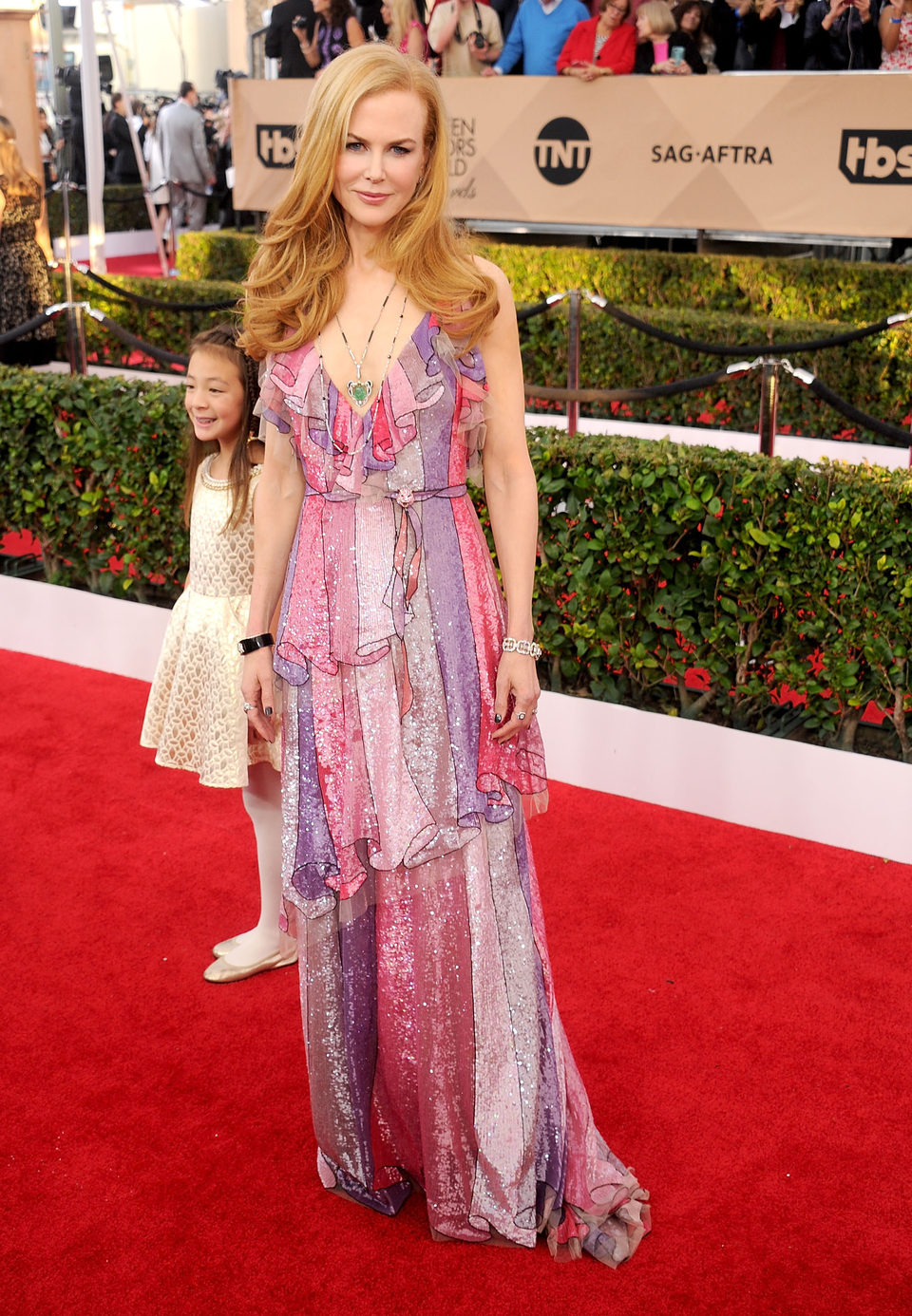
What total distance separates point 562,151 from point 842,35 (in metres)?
2.04

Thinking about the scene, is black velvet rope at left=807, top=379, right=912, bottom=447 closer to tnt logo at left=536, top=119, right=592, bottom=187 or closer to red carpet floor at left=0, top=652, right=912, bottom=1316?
red carpet floor at left=0, top=652, right=912, bottom=1316

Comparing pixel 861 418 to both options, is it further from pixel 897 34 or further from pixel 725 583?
pixel 897 34

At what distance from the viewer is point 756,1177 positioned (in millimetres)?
2729

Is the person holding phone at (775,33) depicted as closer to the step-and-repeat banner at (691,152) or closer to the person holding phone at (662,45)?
the person holding phone at (662,45)

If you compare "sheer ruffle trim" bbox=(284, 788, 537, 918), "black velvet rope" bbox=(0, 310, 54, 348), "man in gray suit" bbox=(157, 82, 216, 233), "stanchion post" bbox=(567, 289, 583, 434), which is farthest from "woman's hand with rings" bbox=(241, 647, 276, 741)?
"man in gray suit" bbox=(157, 82, 216, 233)

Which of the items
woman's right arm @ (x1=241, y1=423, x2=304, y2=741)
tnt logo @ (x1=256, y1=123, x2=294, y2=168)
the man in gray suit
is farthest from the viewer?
the man in gray suit

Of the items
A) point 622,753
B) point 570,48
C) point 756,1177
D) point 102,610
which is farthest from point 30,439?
point 570,48

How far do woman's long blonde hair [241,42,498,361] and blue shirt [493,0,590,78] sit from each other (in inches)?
335

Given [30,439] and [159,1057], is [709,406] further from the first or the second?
[159,1057]

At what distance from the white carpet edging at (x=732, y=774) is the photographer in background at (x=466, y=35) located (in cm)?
751

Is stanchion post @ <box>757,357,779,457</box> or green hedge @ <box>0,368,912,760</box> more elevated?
stanchion post @ <box>757,357,779,457</box>

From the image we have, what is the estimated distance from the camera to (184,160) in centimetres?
1595

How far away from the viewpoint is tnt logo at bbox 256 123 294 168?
1143 centimetres

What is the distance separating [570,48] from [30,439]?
19.8 feet
